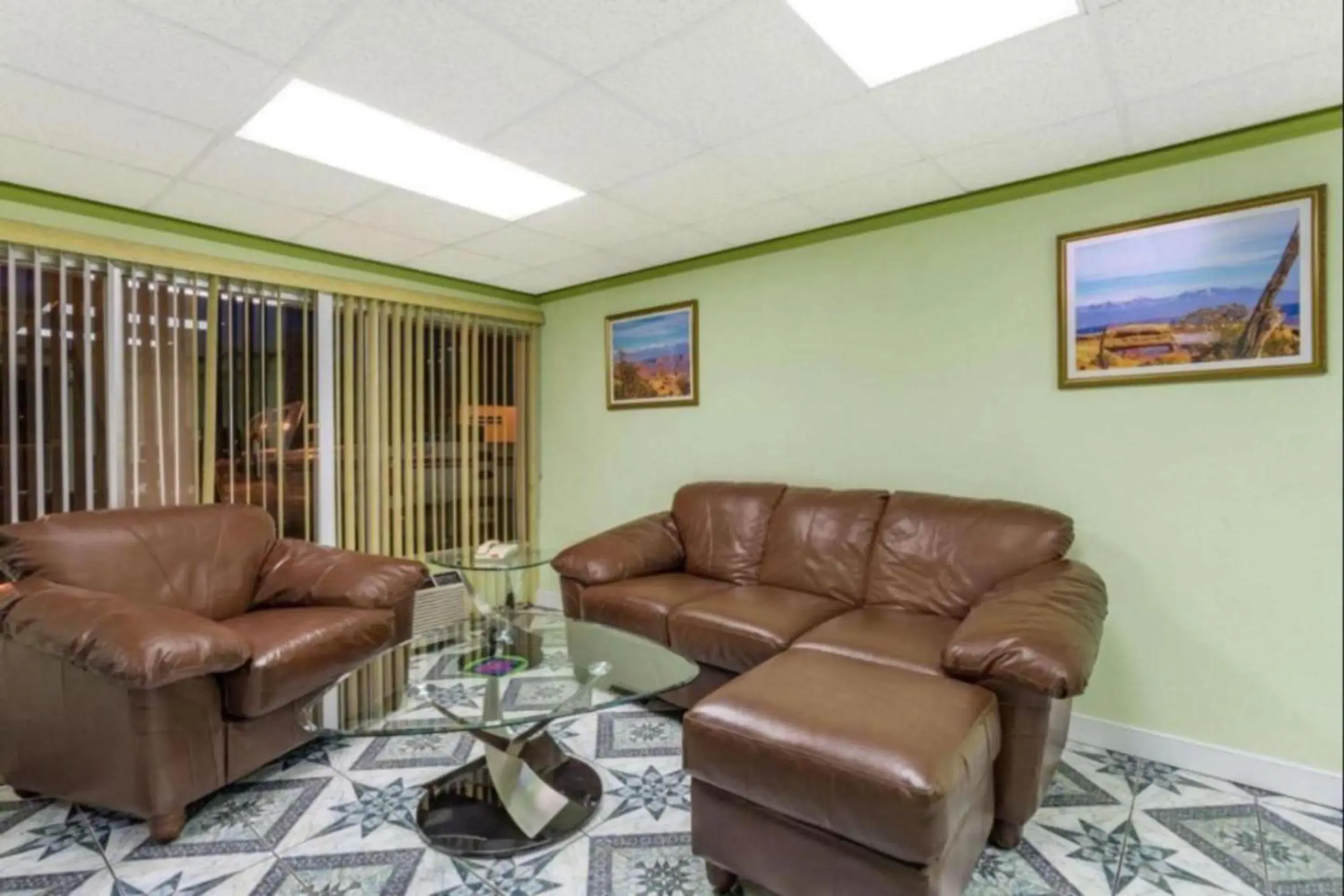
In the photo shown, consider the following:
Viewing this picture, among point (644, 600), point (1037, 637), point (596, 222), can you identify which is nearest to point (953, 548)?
point (1037, 637)

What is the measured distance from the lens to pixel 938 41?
1.74 meters

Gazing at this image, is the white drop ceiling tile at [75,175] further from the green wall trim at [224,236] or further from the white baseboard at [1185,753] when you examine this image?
the white baseboard at [1185,753]

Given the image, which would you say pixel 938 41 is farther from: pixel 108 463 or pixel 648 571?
pixel 108 463

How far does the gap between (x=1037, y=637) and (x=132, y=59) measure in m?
2.89

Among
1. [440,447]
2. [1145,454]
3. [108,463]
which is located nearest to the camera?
[1145,454]

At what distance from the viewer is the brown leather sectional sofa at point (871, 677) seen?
1.45m

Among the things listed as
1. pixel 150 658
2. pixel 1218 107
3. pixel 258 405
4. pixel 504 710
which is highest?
pixel 1218 107

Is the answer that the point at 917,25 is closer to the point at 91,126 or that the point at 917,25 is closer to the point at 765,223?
the point at 765,223

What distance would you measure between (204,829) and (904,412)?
9.83 ft

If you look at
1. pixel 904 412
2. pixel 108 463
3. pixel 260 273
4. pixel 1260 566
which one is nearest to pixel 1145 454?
pixel 1260 566

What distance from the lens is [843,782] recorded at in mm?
1434

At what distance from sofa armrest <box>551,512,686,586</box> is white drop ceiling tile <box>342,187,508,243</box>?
5.22 feet

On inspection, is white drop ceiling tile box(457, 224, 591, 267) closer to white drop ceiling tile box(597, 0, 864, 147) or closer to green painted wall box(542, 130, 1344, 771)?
green painted wall box(542, 130, 1344, 771)

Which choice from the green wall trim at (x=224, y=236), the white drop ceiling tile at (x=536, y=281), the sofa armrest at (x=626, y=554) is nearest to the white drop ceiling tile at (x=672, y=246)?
the white drop ceiling tile at (x=536, y=281)
